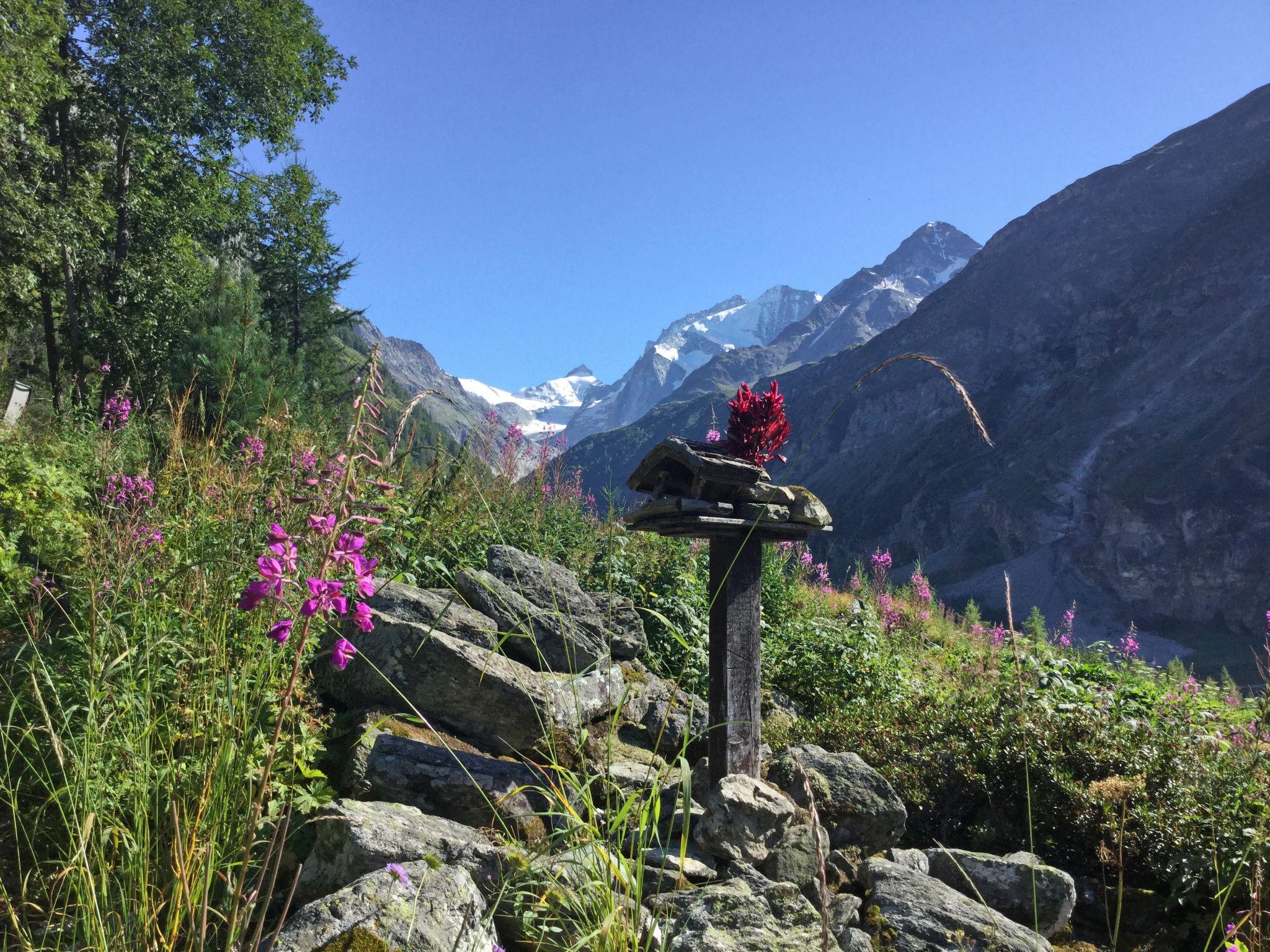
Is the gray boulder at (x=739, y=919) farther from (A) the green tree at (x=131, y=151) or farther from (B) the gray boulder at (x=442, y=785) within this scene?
(A) the green tree at (x=131, y=151)

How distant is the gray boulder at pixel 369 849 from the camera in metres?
2.76

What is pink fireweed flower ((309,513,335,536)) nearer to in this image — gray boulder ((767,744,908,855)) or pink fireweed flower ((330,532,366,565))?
pink fireweed flower ((330,532,366,565))

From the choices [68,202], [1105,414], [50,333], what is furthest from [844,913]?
[1105,414]

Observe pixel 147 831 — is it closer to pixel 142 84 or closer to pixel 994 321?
pixel 142 84

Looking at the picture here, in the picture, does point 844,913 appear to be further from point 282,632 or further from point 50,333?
point 50,333

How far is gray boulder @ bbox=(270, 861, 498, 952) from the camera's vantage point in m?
2.15

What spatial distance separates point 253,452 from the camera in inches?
206

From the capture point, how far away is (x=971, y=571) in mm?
102875

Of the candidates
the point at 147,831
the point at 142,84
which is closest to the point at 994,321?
the point at 142,84

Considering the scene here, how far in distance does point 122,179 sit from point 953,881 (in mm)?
22974

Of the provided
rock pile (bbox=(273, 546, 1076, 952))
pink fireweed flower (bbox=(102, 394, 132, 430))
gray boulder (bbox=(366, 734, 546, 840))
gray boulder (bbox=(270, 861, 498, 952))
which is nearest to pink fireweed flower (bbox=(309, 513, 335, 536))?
rock pile (bbox=(273, 546, 1076, 952))

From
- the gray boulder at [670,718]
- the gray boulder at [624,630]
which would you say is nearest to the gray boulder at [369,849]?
the gray boulder at [670,718]

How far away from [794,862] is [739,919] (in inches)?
48.0

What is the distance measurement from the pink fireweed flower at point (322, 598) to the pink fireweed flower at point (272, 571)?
0.12 meters
